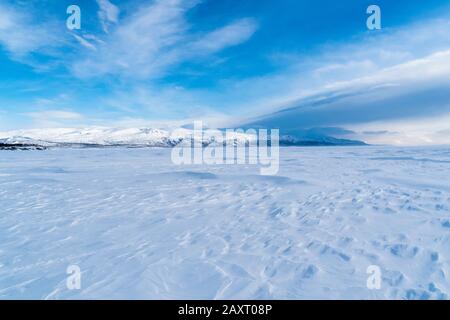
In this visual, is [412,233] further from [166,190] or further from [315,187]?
[166,190]

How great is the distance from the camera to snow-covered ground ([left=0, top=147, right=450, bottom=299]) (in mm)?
3080

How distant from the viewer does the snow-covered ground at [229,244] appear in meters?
3.08

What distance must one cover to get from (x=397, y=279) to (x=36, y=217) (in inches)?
258

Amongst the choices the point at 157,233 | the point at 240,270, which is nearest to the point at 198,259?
the point at 240,270

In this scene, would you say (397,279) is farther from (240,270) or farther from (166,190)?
(166,190)

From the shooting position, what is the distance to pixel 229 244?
4289mm
